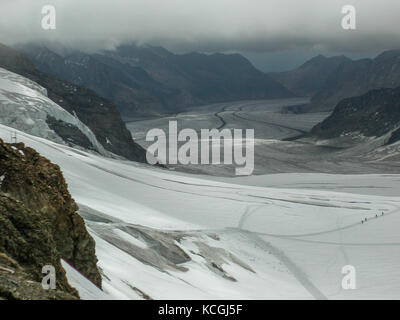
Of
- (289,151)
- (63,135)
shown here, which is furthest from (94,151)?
(289,151)

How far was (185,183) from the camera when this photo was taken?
5322 cm

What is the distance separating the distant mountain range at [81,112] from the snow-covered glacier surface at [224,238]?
921 inches

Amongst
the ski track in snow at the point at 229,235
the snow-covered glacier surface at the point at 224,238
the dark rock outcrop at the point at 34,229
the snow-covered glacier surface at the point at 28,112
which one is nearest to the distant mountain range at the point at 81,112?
the snow-covered glacier surface at the point at 28,112

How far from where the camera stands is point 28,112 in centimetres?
6347

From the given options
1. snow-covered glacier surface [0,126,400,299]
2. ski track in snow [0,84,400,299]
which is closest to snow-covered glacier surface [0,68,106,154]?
ski track in snow [0,84,400,299]

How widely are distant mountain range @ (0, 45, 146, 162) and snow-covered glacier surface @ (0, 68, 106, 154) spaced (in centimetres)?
22

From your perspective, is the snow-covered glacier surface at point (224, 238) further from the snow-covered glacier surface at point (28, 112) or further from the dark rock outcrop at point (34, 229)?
the snow-covered glacier surface at point (28, 112)

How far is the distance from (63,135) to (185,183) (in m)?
23.8

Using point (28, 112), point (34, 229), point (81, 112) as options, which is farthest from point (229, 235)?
point (81, 112)

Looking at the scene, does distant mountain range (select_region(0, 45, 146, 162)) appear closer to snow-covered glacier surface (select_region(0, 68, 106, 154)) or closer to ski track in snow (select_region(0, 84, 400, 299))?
snow-covered glacier surface (select_region(0, 68, 106, 154))

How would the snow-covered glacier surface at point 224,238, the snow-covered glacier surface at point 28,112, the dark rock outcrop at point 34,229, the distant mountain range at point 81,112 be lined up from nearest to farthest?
1. the dark rock outcrop at point 34,229
2. the snow-covered glacier surface at point 224,238
3. the snow-covered glacier surface at point 28,112
4. the distant mountain range at point 81,112

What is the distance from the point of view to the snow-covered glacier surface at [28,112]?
6126cm

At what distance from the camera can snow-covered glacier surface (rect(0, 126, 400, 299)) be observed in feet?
58.6

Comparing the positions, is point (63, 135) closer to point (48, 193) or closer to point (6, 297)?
point (48, 193)
